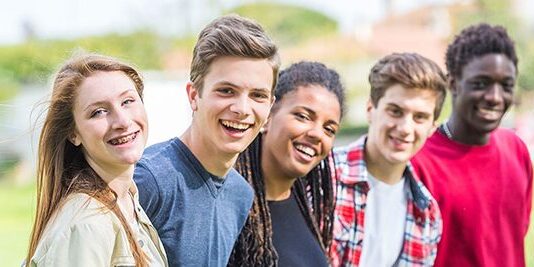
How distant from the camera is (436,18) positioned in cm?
4778

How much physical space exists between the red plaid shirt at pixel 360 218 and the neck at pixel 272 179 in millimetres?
384

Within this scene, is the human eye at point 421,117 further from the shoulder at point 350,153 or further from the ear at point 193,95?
the ear at point 193,95

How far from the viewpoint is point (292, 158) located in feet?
11.9

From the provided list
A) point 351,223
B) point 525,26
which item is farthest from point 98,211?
point 525,26

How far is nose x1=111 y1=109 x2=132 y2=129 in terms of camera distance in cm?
274

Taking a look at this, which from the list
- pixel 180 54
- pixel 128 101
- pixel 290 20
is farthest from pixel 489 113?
pixel 290 20

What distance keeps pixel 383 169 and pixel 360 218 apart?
0.27 m

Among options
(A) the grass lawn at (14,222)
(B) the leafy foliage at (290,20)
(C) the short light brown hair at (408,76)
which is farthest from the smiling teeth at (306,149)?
(B) the leafy foliage at (290,20)

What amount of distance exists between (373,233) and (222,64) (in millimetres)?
1258

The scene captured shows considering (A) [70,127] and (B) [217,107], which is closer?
(A) [70,127]

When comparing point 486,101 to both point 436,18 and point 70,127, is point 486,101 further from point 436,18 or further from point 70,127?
point 436,18

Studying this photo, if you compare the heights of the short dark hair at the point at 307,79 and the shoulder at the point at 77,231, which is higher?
the short dark hair at the point at 307,79

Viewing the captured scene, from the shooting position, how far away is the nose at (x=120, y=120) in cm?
274

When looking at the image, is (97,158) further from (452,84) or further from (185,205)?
(452,84)
